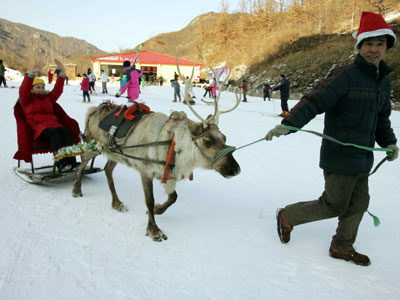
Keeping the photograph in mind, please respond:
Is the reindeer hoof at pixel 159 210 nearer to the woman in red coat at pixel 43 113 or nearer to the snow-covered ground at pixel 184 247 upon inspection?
the snow-covered ground at pixel 184 247

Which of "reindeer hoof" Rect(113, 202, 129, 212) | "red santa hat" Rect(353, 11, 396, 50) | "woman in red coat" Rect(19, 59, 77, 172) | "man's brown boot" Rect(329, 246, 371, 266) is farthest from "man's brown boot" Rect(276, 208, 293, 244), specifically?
"woman in red coat" Rect(19, 59, 77, 172)

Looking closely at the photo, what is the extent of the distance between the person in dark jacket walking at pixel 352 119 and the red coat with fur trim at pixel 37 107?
3.54 meters

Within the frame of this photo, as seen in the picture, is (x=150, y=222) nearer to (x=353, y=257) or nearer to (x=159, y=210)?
(x=159, y=210)

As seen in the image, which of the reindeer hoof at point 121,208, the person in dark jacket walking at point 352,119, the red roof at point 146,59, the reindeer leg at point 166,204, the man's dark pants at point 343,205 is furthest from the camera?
the red roof at point 146,59

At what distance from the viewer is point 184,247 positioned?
10.4 ft

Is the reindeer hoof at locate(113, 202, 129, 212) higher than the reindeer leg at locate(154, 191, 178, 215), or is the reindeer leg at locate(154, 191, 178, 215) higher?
the reindeer leg at locate(154, 191, 178, 215)

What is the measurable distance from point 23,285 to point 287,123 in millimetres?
2699

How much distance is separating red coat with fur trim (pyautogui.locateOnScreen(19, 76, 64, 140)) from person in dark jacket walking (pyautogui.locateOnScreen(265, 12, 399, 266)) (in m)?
3.54

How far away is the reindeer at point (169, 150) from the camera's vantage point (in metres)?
3.20

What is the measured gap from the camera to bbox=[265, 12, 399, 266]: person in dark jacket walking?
2.65 m

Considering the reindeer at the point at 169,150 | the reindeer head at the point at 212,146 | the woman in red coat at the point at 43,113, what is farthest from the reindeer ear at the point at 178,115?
the woman in red coat at the point at 43,113

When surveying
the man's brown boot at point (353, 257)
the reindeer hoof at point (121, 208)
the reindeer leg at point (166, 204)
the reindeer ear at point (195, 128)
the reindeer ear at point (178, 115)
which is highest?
the reindeer ear at point (178, 115)

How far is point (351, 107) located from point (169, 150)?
1907 millimetres

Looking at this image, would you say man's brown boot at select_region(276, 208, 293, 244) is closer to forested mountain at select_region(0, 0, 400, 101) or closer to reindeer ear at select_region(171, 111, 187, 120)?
reindeer ear at select_region(171, 111, 187, 120)
